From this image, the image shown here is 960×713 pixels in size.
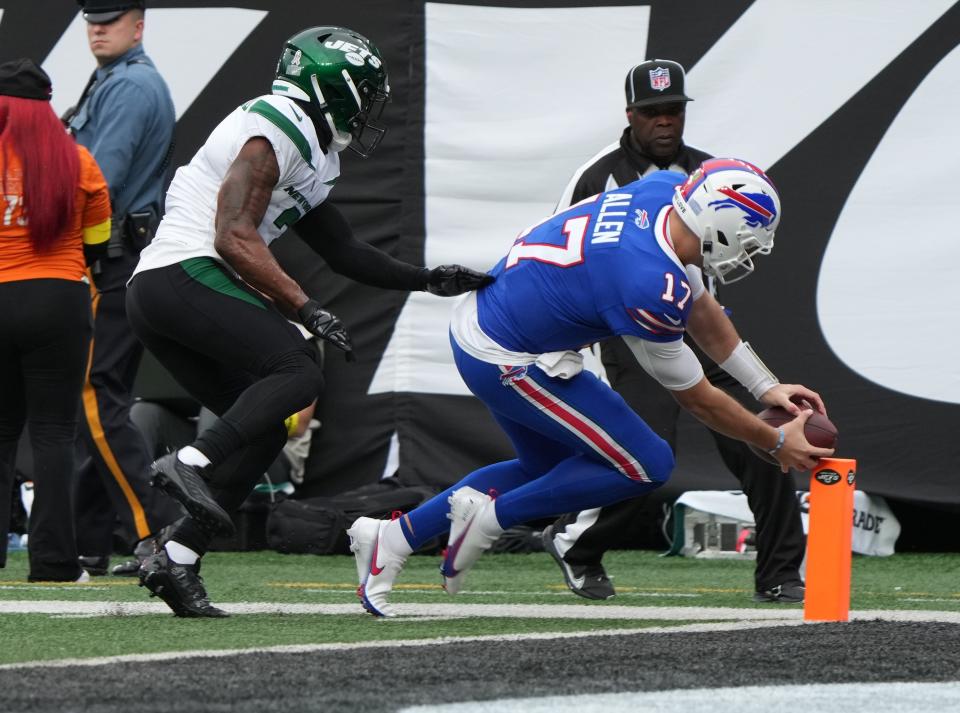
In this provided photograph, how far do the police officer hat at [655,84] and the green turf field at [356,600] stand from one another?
1.73 meters

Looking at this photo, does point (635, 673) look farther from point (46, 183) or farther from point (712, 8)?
point (712, 8)

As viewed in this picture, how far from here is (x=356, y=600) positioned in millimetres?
5199

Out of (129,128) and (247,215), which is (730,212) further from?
(129,128)

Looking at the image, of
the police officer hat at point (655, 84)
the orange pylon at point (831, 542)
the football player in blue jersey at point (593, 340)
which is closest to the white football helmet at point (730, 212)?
the football player in blue jersey at point (593, 340)

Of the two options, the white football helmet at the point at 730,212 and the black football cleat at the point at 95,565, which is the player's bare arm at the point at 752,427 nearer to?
the white football helmet at the point at 730,212

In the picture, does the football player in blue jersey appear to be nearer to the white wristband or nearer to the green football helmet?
the white wristband

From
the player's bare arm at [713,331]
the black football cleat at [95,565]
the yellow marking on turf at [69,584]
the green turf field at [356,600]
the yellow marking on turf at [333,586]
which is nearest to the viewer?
the green turf field at [356,600]

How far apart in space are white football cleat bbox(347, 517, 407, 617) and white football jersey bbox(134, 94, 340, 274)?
87 centimetres

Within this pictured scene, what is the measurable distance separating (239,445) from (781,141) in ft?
13.5

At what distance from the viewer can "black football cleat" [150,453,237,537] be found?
162 inches

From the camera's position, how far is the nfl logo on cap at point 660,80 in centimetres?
586

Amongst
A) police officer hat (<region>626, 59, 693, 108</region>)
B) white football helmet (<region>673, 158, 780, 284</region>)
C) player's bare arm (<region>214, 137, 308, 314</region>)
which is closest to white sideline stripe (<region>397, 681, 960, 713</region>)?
white football helmet (<region>673, 158, 780, 284</region>)

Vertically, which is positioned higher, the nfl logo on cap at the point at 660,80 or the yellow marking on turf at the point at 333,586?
the nfl logo on cap at the point at 660,80

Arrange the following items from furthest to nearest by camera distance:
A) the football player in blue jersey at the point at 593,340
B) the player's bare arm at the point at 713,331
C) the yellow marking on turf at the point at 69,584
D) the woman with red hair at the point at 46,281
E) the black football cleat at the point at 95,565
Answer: the black football cleat at the point at 95,565, the woman with red hair at the point at 46,281, the yellow marking on turf at the point at 69,584, the player's bare arm at the point at 713,331, the football player in blue jersey at the point at 593,340
